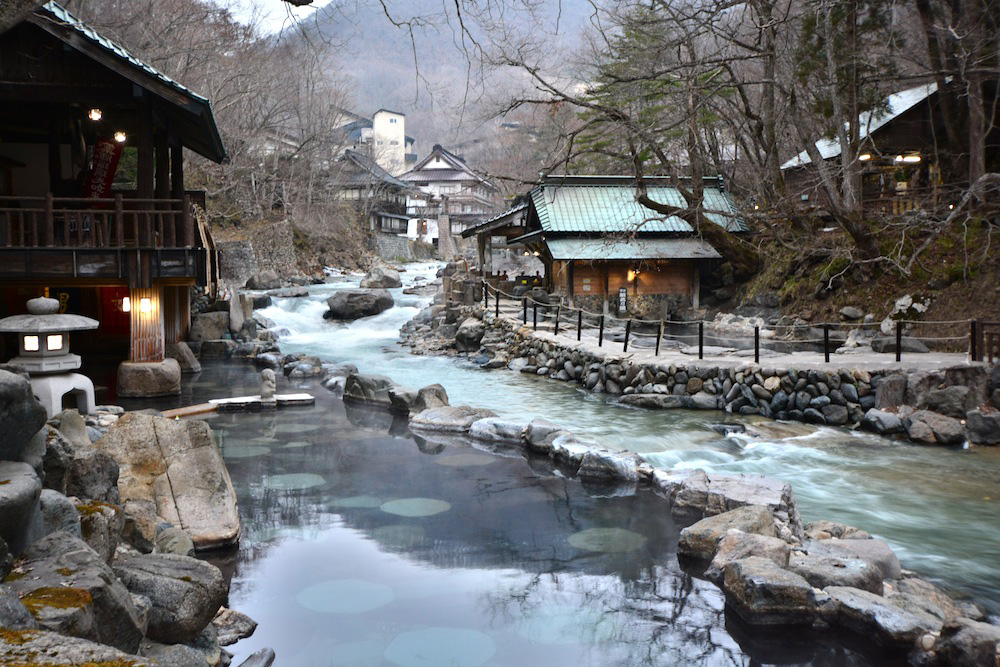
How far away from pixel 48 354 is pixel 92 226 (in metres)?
3.53

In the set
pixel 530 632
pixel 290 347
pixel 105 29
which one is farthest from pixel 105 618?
pixel 105 29

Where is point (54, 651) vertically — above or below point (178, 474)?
above

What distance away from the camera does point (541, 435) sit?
11164mm

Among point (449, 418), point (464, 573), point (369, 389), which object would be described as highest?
point (369, 389)

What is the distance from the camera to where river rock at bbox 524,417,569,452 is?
36.2 feet

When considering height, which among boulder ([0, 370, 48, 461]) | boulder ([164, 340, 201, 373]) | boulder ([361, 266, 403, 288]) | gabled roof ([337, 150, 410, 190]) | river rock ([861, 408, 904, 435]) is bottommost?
river rock ([861, 408, 904, 435])

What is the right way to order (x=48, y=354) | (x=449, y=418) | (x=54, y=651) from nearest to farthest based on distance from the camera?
(x=54, y=651)
(x=48, y=354)
(x=449, y=418)

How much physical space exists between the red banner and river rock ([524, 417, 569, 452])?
10284mm

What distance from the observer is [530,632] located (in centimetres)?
589

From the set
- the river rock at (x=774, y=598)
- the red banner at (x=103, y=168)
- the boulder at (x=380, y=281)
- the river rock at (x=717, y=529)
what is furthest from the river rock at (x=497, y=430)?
the boulder at (x=380, y=281)

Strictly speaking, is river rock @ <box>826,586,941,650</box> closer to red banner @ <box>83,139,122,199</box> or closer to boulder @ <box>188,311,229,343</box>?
red banner @ <box>83,139,122,199</box>

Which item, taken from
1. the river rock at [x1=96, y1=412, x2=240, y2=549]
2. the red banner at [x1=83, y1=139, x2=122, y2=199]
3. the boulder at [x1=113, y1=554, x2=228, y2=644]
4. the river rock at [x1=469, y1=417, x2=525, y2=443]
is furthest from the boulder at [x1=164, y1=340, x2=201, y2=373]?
the boulder at [x1=113, y1=554, x2=228, y2=644]

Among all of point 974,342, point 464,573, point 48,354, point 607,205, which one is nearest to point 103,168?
point 48,354

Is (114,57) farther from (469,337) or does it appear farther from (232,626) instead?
(469,337)
